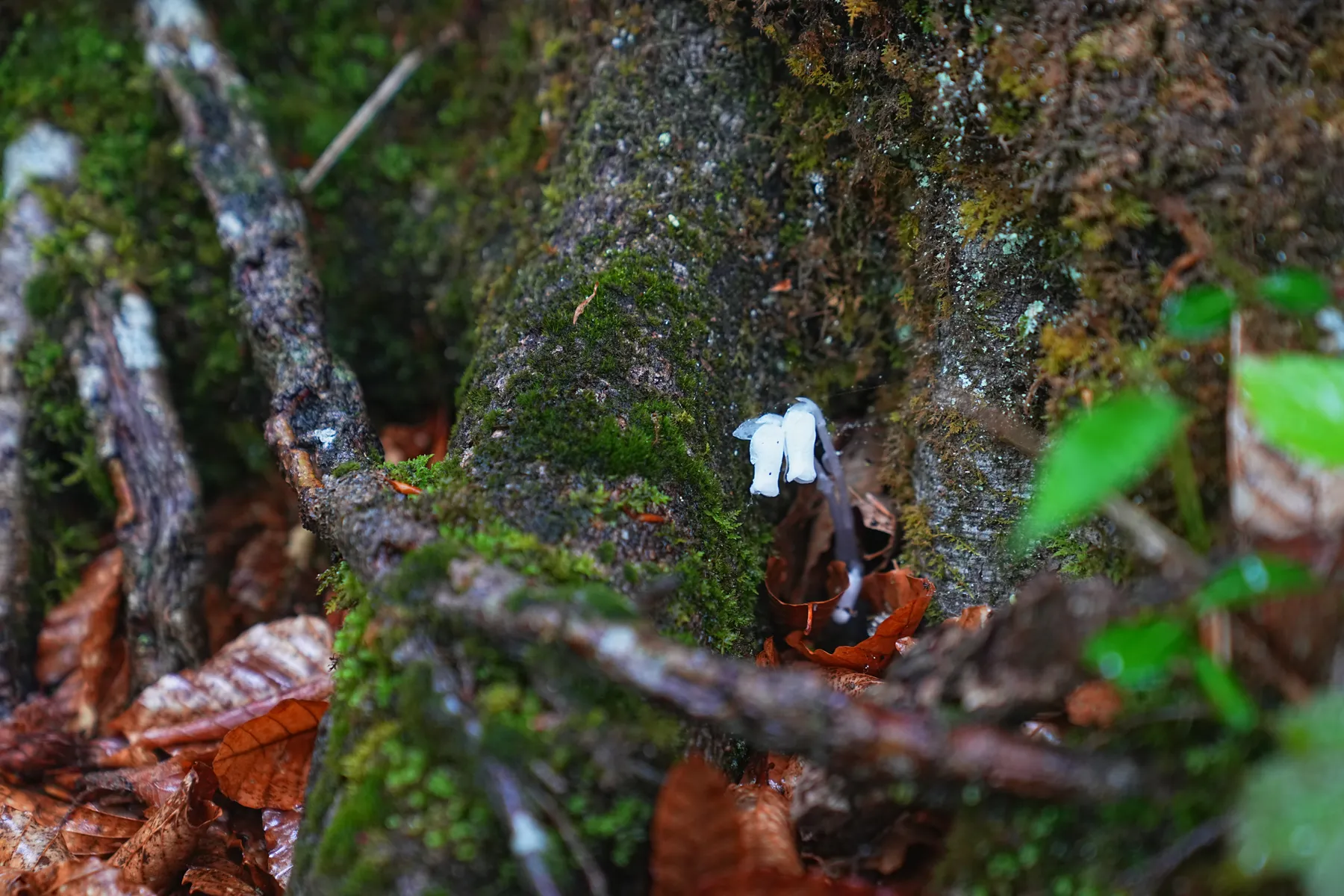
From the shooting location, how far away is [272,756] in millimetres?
2709

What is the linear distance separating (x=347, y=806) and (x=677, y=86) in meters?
2.43

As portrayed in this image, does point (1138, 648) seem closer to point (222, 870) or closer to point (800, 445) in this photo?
point (800, 445)

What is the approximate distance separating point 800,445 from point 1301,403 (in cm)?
140

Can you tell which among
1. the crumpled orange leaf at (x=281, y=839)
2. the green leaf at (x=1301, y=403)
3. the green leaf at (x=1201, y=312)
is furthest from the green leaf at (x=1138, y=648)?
the crumpled orange leaf at (x=281, y=839)

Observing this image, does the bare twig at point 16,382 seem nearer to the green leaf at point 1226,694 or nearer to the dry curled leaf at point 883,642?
the dry curled leaf at point 883,642

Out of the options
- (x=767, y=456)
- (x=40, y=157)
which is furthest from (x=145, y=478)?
(x=767, y=456)

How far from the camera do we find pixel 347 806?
181 cm

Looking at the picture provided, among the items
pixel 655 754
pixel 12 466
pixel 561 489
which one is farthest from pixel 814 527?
pixel 12 466

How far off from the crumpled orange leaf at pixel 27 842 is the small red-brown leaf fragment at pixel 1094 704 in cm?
290

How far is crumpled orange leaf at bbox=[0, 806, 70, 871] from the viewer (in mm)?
2635

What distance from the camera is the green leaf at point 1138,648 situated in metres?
1.49

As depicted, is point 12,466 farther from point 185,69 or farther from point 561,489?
point 561,489

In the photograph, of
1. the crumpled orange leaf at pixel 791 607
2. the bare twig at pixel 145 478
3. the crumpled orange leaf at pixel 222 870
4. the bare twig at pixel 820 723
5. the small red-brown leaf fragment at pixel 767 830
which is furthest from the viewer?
the bare twig at pixel 145 478

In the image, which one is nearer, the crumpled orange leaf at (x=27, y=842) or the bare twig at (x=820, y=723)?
the bare twig at (x=820, y=723)
